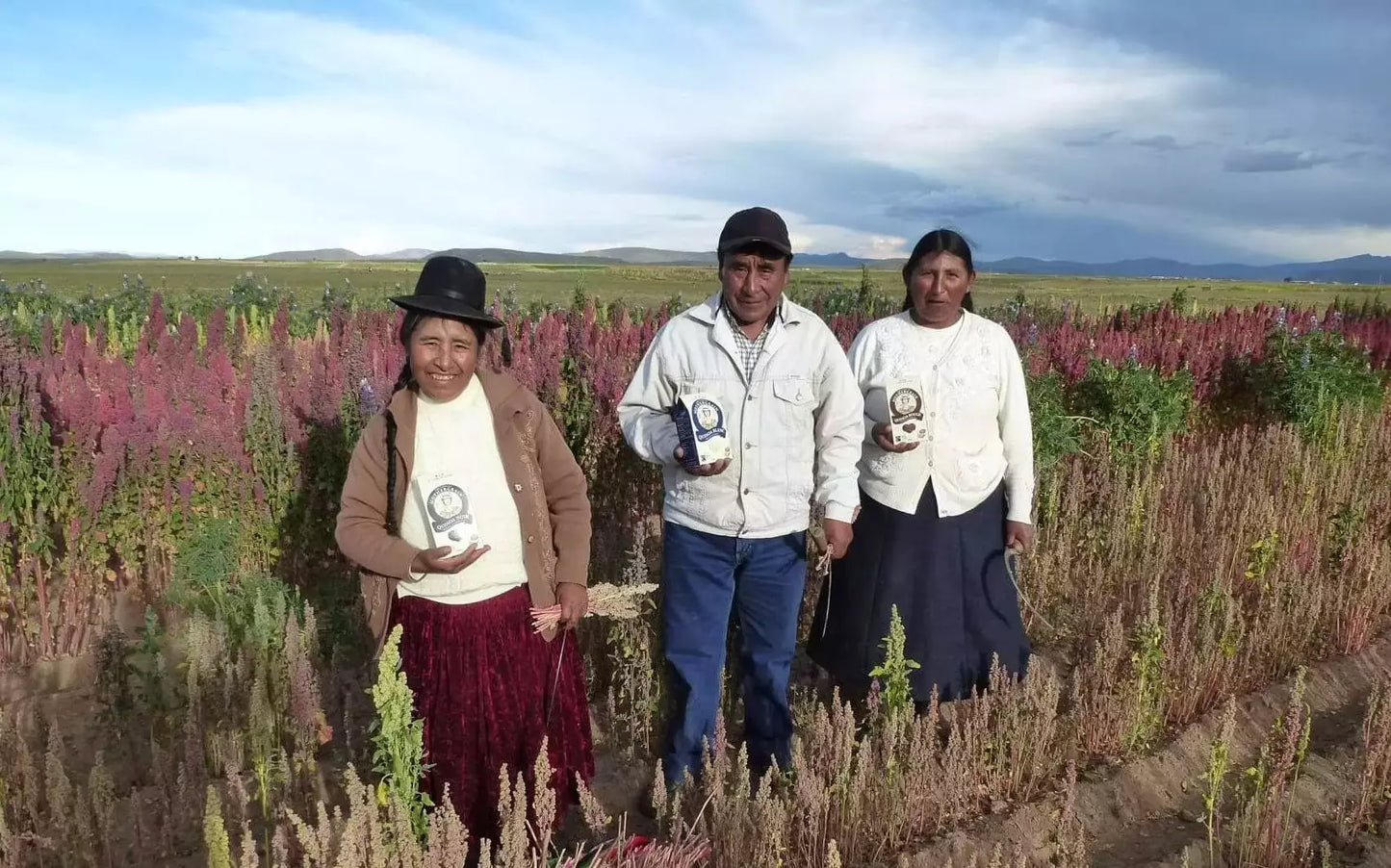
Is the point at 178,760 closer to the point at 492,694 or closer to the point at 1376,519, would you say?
the point at 492,694

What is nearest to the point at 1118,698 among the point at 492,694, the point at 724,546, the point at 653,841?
the point at 724,546

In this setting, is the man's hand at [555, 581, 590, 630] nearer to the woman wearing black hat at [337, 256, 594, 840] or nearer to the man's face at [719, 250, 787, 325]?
the woman wearing black hat at [337, 256, 594, 840]

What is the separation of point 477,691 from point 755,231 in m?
1.39

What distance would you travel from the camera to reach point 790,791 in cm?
269

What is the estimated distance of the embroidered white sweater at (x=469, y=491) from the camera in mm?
2268

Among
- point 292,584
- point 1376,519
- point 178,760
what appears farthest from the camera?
point 1376,519

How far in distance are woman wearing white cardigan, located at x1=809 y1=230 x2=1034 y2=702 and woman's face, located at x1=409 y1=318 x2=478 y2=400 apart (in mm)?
1252

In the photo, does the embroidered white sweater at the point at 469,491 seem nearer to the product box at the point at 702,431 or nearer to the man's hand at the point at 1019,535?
the product box at the point at 702,431

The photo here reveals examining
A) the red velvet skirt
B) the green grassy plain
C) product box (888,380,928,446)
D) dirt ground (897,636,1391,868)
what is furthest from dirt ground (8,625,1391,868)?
the green grassy plain

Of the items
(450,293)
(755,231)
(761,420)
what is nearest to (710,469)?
(761,420)

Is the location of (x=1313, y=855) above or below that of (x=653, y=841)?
below

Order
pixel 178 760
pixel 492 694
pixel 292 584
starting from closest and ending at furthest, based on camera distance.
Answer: pixel 492 694 < pixel 178 760 < pixel 292 584

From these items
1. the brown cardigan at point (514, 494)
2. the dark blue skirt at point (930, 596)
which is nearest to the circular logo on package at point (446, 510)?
the brown cardigan at point (514, 494)

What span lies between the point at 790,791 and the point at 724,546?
75 cm
